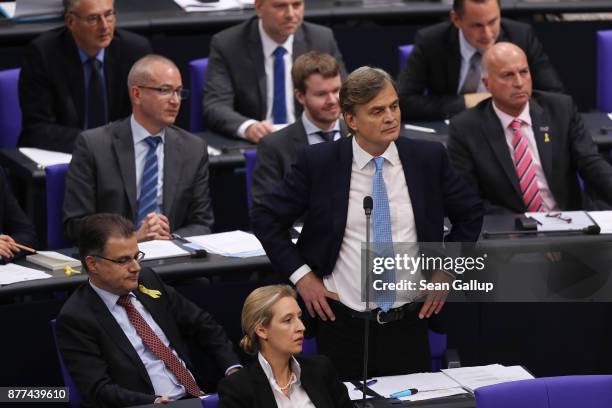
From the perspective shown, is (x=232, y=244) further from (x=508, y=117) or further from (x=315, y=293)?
(x=508, y=117)

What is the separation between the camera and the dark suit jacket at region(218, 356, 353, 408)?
12.7 feet

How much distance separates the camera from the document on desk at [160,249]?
5055 millimetres

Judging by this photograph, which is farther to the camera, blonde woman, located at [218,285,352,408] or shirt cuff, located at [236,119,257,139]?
shirt cuff, located at [236,119,257,139]

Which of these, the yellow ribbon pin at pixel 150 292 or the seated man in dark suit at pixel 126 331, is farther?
the yellow ribbon pin at pixel 150 292

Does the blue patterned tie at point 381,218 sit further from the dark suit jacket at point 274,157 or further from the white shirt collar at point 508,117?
the white shirt collar at point 508,117

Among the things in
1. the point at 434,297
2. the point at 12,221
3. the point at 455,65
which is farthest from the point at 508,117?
the point at 12,221

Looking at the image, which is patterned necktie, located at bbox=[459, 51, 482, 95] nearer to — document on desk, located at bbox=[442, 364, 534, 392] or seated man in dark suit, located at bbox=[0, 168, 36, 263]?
seated man in dark suit, located at bbox=[0, 168, 36, 263]

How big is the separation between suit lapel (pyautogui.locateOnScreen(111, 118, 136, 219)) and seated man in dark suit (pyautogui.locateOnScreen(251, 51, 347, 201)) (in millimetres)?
510

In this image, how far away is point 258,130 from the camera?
6.20 m

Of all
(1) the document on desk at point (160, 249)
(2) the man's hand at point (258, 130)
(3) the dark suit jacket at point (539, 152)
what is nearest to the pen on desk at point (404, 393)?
(1) the document on desk at point (160, 249)

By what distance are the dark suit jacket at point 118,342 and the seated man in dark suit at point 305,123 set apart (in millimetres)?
762

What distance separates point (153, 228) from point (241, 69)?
1.50m

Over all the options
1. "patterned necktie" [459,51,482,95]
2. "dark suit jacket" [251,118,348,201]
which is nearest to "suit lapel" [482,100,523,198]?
"dark suit jacket" [251,118,348,201]

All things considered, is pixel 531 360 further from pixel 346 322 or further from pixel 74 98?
pixel 74 98
